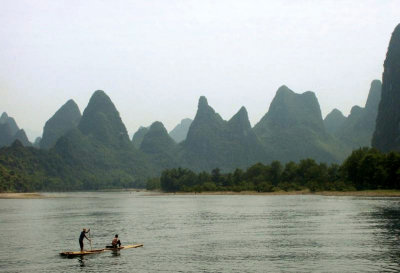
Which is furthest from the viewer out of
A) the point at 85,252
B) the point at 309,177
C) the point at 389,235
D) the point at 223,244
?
the point at 309,177

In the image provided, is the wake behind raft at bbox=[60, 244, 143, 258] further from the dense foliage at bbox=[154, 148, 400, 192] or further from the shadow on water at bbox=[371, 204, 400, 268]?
the dense foliage at bbox=[154, 148, 400, 192]

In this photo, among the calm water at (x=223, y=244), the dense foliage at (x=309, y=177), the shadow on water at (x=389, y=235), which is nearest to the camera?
the calm water at (x=223, y=244)

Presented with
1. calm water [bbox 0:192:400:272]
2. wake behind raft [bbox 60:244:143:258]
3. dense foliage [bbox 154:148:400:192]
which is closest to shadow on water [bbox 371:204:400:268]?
calm water [bbox 0:192:400:272]

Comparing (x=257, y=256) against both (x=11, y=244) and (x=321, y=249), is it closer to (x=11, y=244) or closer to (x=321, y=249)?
(x=321, y=249)

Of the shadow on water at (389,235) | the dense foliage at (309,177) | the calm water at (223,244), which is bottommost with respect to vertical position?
the calm water at (223,244)

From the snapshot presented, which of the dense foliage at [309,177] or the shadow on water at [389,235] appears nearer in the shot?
the shadow on water at [389,235]

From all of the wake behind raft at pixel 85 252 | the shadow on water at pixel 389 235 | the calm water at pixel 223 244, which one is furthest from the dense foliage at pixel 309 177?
the wake behind raft at pixel 85 252

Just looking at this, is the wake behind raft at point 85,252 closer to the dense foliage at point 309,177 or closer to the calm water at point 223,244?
the calm water at point 223,244

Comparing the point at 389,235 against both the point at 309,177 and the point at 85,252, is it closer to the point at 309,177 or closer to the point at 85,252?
the point at 85,252

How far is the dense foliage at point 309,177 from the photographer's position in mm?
112113

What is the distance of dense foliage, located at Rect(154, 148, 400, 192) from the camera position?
112113 mm

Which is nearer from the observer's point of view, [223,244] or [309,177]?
[223,244]

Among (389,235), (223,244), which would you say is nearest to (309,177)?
(389,235)

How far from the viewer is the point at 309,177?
144625 millimetres
